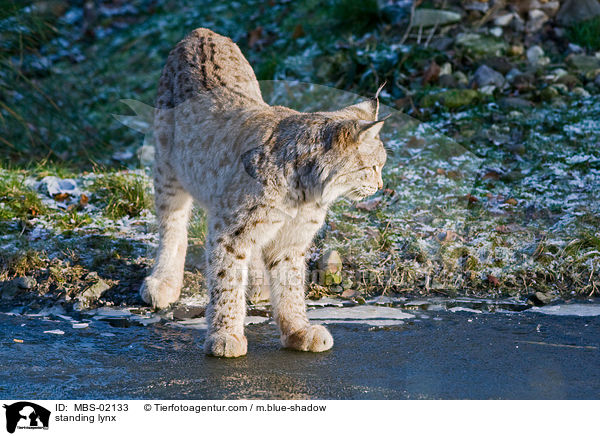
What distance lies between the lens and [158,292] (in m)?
5.09

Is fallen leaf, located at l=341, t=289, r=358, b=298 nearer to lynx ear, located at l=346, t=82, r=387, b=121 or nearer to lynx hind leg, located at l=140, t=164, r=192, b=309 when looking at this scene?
lynx hind leg, located at l=140, t=164, r=192, b=309

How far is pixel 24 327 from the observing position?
4.70m

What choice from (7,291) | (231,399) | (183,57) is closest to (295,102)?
(183,57)

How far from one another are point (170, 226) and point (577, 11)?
622cm

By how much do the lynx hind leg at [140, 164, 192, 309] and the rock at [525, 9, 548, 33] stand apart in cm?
547

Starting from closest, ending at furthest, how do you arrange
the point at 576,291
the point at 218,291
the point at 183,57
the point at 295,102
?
1. the point at 218,291
2. the point at 576,291
3. the point at 183,57
4. the point at 295,102

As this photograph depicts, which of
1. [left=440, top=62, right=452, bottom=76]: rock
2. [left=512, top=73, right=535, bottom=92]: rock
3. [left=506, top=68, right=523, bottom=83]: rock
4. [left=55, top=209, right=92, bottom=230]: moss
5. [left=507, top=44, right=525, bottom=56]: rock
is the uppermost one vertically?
[left=507, top=44, right=525, bottom=56]: rock

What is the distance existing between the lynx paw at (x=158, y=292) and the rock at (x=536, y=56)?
5444 millimetres

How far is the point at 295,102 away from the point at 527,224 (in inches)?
131

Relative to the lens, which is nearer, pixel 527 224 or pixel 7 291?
pixel 7 291

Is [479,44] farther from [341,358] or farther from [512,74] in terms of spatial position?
[341,358]
